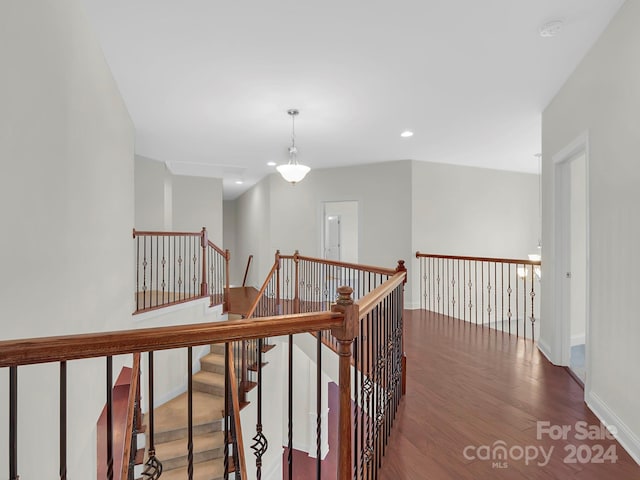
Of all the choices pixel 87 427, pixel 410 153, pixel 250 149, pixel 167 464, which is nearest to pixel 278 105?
pixel 250 149

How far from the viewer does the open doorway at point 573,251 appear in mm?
3525

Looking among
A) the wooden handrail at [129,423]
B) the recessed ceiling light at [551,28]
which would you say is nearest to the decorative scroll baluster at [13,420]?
the wooden handrail at [129,423]

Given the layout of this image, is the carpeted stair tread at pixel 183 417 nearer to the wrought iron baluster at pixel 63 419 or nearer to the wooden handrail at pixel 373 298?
the wooden handrail at pixel 373 298

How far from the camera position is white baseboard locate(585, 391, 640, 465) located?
210 cm

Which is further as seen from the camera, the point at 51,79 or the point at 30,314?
the point at 51,79

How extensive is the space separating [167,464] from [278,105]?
17.2 feet

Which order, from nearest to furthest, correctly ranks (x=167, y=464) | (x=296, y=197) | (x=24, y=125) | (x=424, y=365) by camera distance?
1. (x=24, y=125)
2. (x=424, y=365)
3. (x=167, y=464)
4. (x=296, y=197)

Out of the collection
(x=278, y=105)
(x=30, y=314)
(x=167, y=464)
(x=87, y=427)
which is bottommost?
(x=167, y=464)

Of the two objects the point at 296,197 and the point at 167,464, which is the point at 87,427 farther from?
the point at 296,197

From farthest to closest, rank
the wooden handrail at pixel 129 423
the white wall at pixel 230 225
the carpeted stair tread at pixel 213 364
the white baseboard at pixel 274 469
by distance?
the white wall at pixel 230 225 < the carpeted stair tread at pixel 213 364 < the white baseboard at pixel 274 469 < the wooden handrail at pixel 129 423

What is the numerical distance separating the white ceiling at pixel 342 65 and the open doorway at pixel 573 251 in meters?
0.86

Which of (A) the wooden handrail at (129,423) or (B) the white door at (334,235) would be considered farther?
(B) the white door at (334,235)

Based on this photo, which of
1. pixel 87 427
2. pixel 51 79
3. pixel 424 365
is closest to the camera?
pixel 51 79

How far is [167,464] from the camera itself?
4922 millimetres
